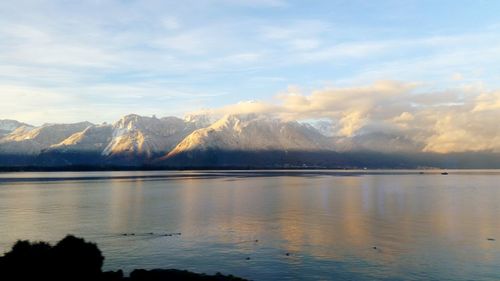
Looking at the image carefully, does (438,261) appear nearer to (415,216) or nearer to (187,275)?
(187,275)

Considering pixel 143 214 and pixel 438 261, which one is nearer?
pixel 438 261

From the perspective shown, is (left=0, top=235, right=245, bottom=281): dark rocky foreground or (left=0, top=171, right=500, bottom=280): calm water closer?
(left=0, top=235, right=245, bottom=281): dark rocky foreground

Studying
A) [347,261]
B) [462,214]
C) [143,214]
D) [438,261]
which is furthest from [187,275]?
[462,214]

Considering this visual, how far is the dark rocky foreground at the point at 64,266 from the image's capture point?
4059 centimetres

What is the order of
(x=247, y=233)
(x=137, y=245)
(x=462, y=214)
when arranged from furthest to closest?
(x=462, y=214) < (x=247, y=233) < (x=137, y=245)

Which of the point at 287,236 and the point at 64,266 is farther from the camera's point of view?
the point at 287,236

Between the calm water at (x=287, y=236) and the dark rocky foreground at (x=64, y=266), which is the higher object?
the dark rocky foreground at (x=64, y=266)

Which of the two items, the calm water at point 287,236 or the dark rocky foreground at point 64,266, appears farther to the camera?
the calm water at point 287,236

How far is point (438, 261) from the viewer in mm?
54000

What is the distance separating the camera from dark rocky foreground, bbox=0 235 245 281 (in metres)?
40.6

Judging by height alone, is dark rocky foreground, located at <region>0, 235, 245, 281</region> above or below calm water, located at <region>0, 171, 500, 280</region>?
above

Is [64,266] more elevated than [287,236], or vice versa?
[64,266]

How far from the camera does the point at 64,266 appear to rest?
138 feet

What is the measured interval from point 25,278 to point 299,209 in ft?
253
